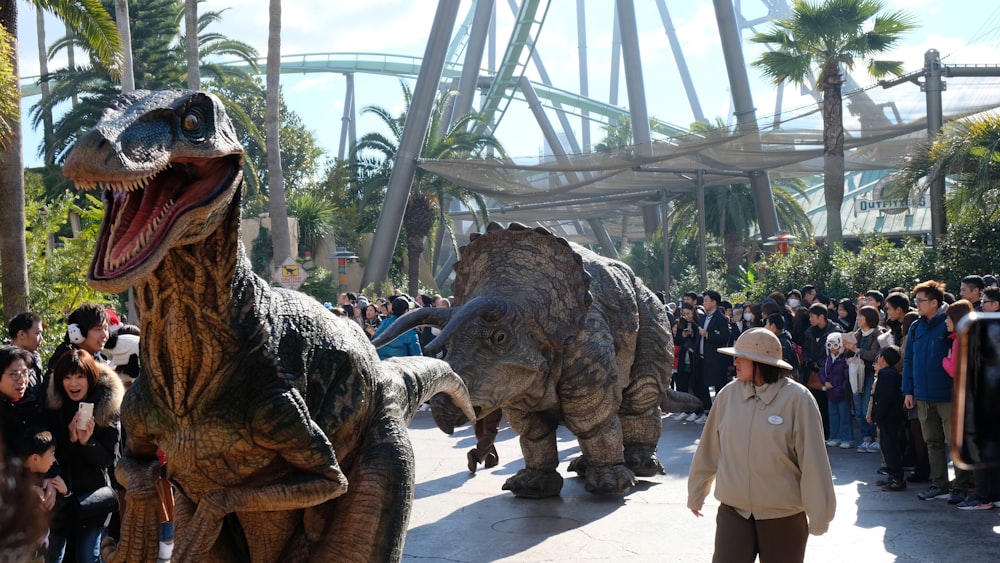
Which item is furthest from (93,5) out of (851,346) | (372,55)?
(372,55)

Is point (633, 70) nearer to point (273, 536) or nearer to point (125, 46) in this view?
point (125, 46)

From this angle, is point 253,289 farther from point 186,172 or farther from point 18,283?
point 18,283

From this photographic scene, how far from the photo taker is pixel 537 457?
9.03 meters

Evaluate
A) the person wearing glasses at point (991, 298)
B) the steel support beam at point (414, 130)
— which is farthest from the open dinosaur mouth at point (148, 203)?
the steel support beam at point (414, 130)

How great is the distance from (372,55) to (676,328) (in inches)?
1610

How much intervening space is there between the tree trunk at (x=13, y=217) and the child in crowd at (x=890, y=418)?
8.53 m

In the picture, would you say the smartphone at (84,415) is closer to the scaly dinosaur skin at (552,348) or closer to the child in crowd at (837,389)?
the scaly dinosaur skin at (552,348)

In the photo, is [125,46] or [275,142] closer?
[125,46]

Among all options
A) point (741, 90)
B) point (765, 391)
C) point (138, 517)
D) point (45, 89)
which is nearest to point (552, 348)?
point (765, 391)

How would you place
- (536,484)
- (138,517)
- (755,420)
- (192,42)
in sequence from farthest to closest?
1. (192,42)
2. (536,484)
3. (755,420)
4. (138,517)

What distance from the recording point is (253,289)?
3686 mm

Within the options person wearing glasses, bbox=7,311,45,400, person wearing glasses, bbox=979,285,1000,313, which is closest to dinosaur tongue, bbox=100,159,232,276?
person wearing glasses, bbox=7,311,45,400

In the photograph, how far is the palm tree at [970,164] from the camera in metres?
14.8

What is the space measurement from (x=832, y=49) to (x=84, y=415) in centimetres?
1815
